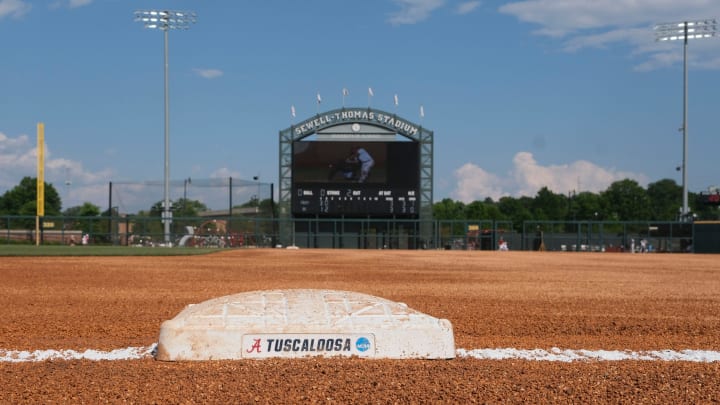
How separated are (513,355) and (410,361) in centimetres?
88

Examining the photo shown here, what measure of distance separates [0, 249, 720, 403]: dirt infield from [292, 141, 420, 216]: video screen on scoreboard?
82.5ft

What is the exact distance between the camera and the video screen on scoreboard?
37.8m

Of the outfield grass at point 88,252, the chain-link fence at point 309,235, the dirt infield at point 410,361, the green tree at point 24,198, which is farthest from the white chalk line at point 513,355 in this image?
the green tree at point 24,198

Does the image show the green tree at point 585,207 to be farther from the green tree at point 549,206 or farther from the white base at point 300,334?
the white base at point 300,334

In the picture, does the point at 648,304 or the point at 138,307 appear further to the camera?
the point at 648,304

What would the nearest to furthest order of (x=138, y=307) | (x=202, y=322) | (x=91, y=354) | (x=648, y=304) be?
(x=202, y=322)
(x=91, y=354)
(x=138, y=307)
(x=648, y=304)

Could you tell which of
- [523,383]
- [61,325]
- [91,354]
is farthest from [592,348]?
[61,325]

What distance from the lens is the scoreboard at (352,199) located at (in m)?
37.8

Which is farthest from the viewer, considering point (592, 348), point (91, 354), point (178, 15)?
point (178, 15)

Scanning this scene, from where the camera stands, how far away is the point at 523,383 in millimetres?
4152

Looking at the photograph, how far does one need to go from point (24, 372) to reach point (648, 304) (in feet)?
24.2

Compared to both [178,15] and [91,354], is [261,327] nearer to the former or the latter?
[91,354]

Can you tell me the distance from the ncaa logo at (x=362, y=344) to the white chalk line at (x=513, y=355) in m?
0.70

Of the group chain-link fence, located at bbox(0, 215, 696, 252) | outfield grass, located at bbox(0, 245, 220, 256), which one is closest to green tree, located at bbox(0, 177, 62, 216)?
chain-link fence, located at bbox(0, 215, 696, 252)
